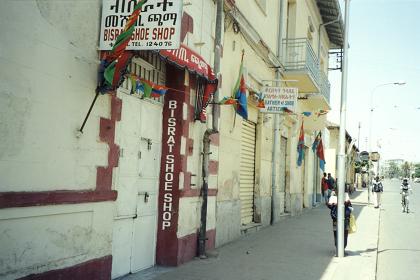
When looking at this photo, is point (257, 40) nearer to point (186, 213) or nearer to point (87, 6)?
point (186, 213)

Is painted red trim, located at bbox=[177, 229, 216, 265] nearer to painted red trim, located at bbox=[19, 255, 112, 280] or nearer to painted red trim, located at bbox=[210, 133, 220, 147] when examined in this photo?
painted red trim, located at bbox=[210, 133, 220, 147]

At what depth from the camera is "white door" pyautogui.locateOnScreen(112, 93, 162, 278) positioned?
6.57 metres

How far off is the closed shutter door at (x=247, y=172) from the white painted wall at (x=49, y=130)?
6.93 meters

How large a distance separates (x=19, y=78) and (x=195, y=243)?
517cm

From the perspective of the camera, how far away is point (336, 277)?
769 centimetres

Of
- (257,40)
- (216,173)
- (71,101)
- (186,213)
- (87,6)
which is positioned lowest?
(186,213)

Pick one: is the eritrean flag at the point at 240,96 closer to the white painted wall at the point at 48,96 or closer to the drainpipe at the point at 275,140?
the drainpipe at the point at 275,140

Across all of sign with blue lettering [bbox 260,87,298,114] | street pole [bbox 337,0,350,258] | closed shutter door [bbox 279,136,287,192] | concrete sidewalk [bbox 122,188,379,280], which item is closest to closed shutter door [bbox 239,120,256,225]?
concrete sidewalk [bbox 122,188,379,280]

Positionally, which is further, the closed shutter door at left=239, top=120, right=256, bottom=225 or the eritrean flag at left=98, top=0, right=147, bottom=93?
the closed shutter door at left=239, top=120, right=256, bottom=225

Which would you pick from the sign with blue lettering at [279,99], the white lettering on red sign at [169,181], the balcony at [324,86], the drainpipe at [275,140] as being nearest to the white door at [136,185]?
the white lettering on red sign at [169,181]

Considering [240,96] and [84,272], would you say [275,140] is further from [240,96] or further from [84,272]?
[84,272]

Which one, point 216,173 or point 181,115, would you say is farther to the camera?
point 216,173

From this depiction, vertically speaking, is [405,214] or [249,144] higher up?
[249,144]

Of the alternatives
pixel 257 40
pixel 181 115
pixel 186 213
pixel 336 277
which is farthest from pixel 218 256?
pixel 257 40
